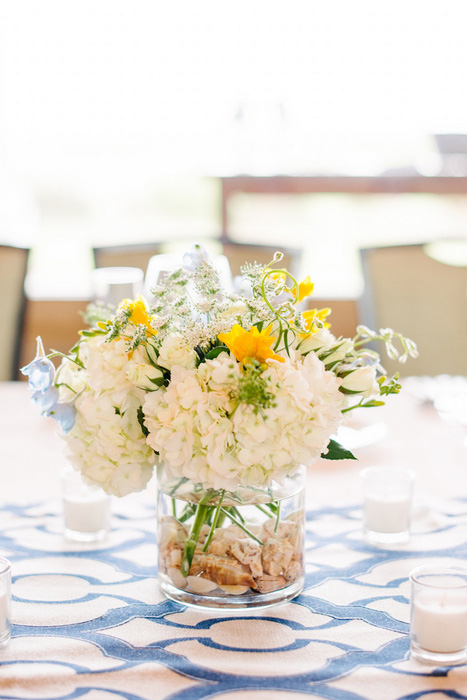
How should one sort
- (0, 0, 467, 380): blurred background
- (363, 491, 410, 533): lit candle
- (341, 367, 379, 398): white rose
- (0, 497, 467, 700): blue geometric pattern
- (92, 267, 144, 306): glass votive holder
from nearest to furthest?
1. (0, 497, 467, 700): blue geometric pattern
2. (341, 367, 379, 398): white rose
3. (363, 491, 410, 533): lit candle
4. (92, 267, 144, 306): glass votive holder
5. (0, 0, 467, 380): blurred background

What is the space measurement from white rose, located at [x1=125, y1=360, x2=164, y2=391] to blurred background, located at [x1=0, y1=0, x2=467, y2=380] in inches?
243

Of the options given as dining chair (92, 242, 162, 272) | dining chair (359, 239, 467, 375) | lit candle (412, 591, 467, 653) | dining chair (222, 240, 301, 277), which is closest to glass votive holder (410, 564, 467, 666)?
lit candle (412, 591, 467, 653)

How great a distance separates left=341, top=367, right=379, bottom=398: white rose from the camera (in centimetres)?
94

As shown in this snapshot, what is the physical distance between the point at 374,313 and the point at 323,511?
1193mm

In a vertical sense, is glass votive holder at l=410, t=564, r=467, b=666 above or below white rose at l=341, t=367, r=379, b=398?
below

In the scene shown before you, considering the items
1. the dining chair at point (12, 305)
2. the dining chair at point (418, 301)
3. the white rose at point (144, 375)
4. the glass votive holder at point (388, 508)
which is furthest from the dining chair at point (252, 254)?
the white rose at point (144, 375)

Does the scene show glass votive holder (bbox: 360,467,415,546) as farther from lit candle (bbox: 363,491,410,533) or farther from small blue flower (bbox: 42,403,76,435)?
small blue flower (bbox: 42,403,76,435)

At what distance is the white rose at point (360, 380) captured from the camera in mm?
938

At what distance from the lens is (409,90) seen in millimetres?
8422

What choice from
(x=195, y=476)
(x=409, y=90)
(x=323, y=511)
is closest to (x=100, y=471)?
(x=195, y=476)

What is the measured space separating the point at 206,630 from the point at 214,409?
0.82 ft

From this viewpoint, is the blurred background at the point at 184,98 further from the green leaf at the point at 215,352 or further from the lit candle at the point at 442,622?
the lit candle at the point at 442,622

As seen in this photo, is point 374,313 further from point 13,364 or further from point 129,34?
point 129,34

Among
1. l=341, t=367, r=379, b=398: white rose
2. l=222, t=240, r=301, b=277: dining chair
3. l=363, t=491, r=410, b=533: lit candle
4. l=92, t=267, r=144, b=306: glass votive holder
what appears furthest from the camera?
l=222, t=240, r=301, b=277: dining chair
